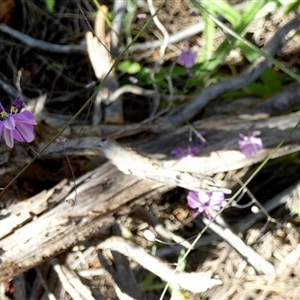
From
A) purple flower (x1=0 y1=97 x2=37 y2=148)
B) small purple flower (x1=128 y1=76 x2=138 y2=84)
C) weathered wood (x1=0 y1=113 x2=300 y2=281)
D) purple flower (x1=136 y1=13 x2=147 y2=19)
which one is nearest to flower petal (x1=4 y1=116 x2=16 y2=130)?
purple flower (x1=0 y1=97 x2=37 y2=148)

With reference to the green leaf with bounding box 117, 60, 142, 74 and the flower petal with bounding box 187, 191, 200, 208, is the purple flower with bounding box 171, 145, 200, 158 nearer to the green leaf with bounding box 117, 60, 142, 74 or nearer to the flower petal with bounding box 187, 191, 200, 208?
the flower petal with bounding box 187, 191, 200, 208

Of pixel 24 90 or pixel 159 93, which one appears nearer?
pixel 159 93

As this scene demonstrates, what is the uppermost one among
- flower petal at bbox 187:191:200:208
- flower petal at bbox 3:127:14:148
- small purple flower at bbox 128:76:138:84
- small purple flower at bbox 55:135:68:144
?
flower petal at bbox 3:127:14:148

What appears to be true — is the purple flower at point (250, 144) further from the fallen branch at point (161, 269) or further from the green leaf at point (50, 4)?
the green leaf at point (50, 4)

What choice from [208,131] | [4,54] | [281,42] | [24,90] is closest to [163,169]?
[208,131]

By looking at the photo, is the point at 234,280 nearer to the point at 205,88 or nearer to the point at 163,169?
the point at 163,169

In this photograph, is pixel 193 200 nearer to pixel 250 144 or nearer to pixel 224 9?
pixel 250 144

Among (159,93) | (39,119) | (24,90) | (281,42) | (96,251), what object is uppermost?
(281,42)
